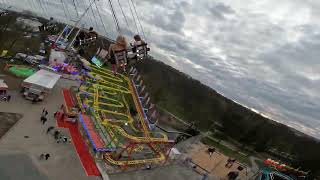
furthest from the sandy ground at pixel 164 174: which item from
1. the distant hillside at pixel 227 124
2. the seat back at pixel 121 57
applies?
the distant hillside at pixel 227 124

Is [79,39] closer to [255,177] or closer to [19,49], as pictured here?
[255,177]

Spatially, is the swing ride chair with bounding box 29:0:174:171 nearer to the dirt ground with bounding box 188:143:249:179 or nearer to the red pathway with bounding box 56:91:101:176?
the red pathway with bounding box 56:91:101:176

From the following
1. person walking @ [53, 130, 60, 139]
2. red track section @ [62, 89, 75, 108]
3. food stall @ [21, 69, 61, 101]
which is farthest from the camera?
red track section @ [62, 89, 75, 108]

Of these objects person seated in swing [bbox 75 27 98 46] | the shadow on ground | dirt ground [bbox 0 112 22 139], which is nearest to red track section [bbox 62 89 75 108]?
person seated in swing [bbox 75 27 98 46]

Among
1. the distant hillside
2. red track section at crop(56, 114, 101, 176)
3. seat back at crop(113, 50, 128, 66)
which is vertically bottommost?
red track section at crop(56, 114, 101, 176)

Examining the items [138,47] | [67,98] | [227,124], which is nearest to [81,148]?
[138,47]

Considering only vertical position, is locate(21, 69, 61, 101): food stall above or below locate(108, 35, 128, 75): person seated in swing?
below

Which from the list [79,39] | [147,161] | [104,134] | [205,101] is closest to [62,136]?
[104,134]

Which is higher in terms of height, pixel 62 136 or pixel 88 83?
pixel 88 83
